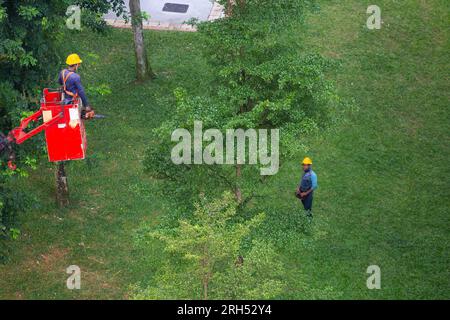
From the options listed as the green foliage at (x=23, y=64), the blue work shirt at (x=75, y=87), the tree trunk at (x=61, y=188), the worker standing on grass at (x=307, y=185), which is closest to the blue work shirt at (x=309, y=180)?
the worker standing on grass at (x=307, y=185)

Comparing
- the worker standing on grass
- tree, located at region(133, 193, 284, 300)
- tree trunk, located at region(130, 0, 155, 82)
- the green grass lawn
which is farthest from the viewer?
tree trunk, located at region(130, 0, 155, 82)

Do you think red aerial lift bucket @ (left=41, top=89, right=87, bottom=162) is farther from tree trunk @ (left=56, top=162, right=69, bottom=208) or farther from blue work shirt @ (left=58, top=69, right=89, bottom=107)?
tree trunk @ (left=56, top=162, right=69, bottom=208)

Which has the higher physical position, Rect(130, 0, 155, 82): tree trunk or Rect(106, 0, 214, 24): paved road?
Rect(106, 0, 214, 24): paved road

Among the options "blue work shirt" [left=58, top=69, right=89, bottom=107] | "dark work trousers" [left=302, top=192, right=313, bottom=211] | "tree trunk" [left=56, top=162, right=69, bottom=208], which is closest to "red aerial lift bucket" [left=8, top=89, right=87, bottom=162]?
"blue work shirt" [left=58, top=69, right=89, bottom=107]

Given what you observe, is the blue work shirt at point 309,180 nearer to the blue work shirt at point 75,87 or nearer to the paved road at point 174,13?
the blue work shirt at point 75,87

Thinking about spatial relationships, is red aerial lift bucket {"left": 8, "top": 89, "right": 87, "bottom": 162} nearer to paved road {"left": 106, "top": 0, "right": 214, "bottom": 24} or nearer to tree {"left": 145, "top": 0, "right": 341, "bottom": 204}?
tree {"left": 145, "top": 0, "right": 341, "bottom": 204}

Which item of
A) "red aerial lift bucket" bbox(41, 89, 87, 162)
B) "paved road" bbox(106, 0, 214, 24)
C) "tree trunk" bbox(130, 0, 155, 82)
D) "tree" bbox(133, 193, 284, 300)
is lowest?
"tree" bbox(133, 193, 284, 300)

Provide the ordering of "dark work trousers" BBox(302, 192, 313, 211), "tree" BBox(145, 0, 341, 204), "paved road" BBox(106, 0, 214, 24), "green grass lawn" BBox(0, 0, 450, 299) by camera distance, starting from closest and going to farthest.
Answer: "tree" BBox(145, 0, 341, 204)
"green grass lawn" BBox(0, 0, 450, 299)
"dark work trousers" BBox(302, 192, 313, 211)
"paved road" BBox(106, 0, 214, 24)

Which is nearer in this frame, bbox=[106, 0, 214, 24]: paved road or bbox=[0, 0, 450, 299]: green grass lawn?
bbox=[0, 0, 450, 299]: green grass lawn
